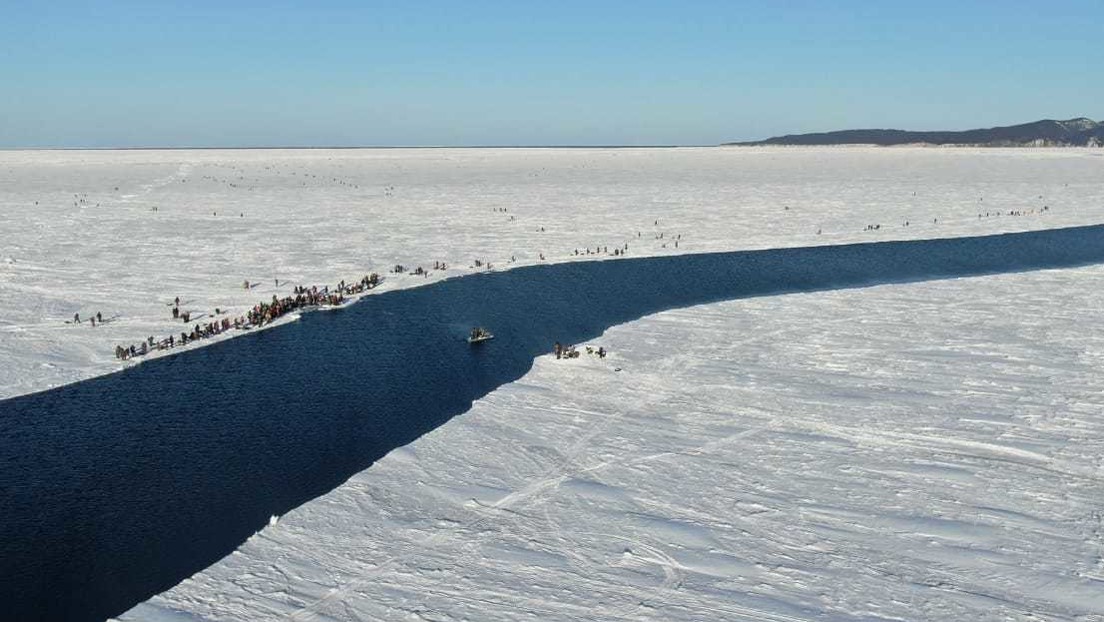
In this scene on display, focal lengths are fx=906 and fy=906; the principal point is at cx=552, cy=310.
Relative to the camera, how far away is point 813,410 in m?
11.8

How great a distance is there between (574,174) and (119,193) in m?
29.9

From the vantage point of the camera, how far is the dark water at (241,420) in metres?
8.57

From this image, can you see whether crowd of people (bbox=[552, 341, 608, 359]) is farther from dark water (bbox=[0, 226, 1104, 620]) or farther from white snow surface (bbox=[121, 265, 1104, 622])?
dark water (bbox=[0, 226, 1104, 620])

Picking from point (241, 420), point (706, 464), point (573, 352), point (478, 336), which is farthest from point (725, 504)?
point (478, 336)

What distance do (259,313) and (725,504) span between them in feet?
37.1

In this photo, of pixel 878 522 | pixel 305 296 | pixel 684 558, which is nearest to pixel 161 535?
pixel 684 558

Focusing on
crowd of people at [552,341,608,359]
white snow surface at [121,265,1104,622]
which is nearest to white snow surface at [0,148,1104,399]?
crowd of people at [552,341,608,359]

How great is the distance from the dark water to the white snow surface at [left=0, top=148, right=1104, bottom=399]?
1.47 m

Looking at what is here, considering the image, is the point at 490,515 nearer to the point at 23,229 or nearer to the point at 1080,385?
the point at 1080,385

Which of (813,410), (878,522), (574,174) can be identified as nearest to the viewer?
(878,522)

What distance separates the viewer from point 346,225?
3078 centimetres

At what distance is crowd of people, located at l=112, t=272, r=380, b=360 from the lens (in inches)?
599

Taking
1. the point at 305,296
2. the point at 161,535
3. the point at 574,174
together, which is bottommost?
the point at 161,535

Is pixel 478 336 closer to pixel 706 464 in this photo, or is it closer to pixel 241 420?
pixel 241 420
